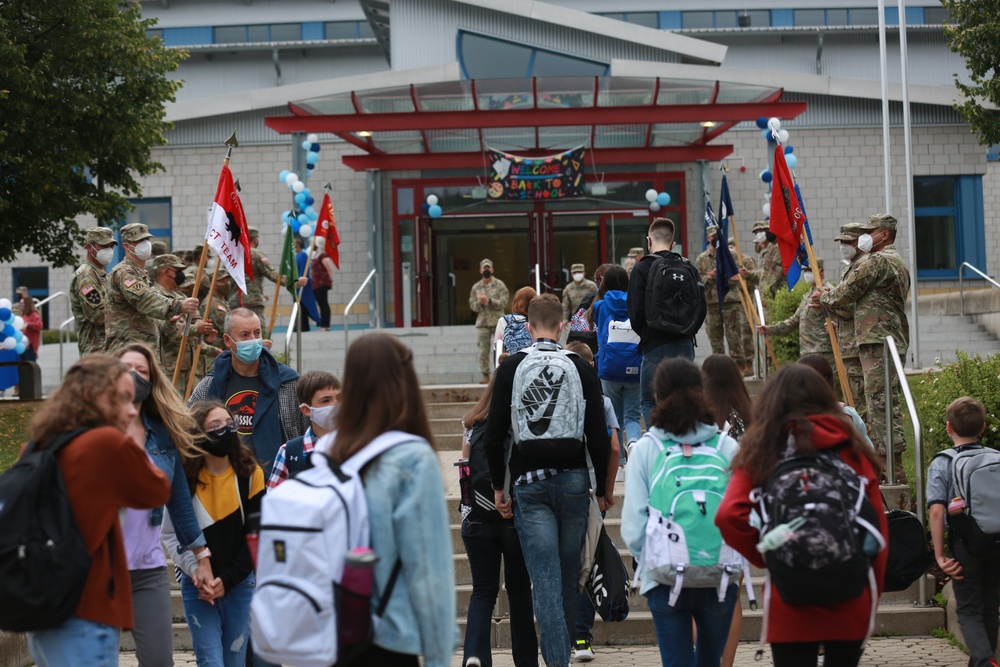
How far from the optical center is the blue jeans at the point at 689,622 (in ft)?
16.5

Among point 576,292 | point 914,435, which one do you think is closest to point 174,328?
point 576,292

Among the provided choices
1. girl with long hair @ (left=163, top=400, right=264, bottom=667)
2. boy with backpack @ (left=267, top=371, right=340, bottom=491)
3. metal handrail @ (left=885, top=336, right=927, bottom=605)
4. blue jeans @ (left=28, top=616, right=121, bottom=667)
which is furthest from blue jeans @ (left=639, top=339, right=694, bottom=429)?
blue jeans @ (left=28, top=616, right=121, bottom=667)

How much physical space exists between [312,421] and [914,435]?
409cm

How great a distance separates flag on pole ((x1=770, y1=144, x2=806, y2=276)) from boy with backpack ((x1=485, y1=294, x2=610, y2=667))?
495cm

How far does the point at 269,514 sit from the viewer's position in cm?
353

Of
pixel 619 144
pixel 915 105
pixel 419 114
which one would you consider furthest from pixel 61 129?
pixel 915 105

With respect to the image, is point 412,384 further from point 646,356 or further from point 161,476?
point 646,356

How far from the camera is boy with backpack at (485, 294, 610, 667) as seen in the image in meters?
5.86

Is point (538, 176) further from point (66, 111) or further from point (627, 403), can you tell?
point (627, 403)

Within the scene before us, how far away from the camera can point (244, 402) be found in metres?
6.68

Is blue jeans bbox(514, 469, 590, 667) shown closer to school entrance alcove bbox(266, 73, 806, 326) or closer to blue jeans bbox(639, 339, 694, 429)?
blue jeans bbox(639, 339, 694, 429)

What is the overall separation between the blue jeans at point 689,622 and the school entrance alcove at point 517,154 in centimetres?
1566

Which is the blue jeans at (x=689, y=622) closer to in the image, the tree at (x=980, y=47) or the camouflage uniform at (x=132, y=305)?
the camouflage uniform at (x=132, y=305)

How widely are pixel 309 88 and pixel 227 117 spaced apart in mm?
2477
